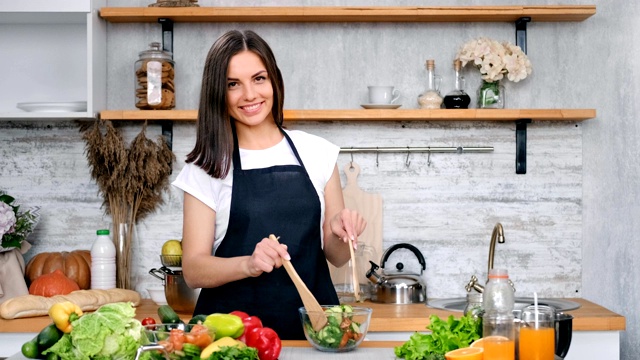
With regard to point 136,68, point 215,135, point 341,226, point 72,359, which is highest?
point 136,68

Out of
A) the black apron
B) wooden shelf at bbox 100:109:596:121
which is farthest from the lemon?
Result: the black apron

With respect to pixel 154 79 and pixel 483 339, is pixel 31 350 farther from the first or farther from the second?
pixel 154 79

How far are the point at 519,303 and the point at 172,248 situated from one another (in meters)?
1.41

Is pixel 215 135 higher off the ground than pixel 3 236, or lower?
higher

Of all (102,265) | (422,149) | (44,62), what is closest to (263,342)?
(102,265)

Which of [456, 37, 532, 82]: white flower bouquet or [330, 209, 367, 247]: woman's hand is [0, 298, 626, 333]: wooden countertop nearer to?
[330, 209, 367, 247]: woman's hand

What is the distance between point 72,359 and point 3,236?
175 cm

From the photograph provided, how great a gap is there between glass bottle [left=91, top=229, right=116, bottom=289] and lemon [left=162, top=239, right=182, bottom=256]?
222 millimetres

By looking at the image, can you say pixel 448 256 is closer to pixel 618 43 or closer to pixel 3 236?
pixel 618 43

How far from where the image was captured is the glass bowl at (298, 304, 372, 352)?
2.02m

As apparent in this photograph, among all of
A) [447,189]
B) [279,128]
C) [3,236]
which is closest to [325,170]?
[279,128]

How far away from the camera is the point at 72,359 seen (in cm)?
181

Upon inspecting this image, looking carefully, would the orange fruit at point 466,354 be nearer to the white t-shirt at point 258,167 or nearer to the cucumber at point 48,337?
the cucumber at point 48,337

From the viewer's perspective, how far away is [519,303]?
11.4 feet
